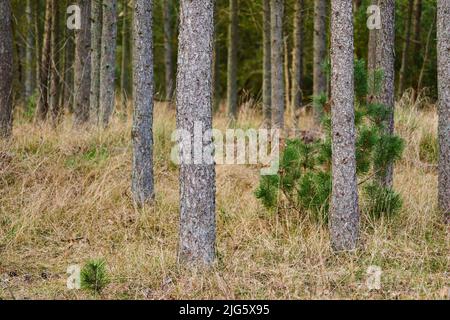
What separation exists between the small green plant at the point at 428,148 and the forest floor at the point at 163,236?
0.16 m

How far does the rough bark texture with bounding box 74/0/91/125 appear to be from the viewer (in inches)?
439

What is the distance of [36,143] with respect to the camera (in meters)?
10.0

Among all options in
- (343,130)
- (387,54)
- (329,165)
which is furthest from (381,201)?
(387,54)

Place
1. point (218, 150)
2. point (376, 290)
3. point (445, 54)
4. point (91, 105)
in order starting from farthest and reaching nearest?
point (91, 105) → point (218, 150) → point (445, 54) → point (376, 290)

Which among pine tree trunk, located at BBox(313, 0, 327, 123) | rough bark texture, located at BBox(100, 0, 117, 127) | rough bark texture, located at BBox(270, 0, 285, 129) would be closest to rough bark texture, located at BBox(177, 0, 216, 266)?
rough bark texture, located at BBox(100, 0, 117, 127)

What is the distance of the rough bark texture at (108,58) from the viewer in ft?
35.9

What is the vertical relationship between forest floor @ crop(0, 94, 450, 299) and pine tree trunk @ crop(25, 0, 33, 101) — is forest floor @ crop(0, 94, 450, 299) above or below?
below

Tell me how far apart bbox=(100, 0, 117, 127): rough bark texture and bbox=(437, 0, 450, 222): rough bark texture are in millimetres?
5508

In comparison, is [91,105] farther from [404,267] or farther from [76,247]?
[404,267]

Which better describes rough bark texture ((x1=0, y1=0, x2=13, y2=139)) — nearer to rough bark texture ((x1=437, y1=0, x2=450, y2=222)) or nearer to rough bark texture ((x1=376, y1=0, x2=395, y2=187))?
rough bark texture ((x1=376, y1=0, x2=395, y2=187))

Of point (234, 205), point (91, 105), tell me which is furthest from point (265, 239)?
point (91, 105)

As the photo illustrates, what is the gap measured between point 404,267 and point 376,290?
0.66 metres

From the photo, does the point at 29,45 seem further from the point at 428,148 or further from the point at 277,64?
the point at 428,148

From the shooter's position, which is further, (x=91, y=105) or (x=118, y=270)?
(x=91, y=105)
